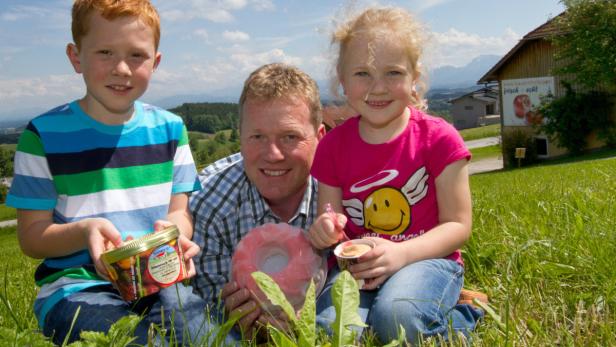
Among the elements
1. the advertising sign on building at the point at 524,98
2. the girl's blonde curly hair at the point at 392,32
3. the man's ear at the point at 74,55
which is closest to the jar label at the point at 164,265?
the man's ear at the point at 74,55

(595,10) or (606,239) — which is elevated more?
(595,10)

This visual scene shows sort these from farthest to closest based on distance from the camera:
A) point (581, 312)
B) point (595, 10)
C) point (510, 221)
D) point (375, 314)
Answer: point (595, 10)
point (510, 221)
point (375, 314)
point (581, 312)

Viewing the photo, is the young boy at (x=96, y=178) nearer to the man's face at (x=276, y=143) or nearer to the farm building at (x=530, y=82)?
the man's face at (x=276, y=143)

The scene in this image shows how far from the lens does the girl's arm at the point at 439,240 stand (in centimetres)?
239

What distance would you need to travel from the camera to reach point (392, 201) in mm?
2709

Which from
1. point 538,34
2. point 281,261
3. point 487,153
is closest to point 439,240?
point 281,261

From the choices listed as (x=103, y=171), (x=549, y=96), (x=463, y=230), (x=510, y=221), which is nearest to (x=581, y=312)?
(x=463, y=230)

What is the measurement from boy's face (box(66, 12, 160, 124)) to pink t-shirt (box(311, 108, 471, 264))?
3.37 feet

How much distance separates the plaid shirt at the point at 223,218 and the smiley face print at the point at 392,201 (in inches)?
18.0

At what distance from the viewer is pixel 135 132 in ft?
9.16

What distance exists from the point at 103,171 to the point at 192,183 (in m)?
0.47

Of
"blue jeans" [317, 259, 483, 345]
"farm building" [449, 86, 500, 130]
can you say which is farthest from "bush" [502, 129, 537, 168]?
"farm building" [449, 86, 500, 130]

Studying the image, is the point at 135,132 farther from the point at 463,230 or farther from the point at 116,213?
the point at 463,230

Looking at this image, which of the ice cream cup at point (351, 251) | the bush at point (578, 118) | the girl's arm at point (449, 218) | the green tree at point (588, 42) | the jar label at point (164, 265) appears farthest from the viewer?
the bush at point (578, 118)
